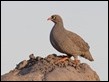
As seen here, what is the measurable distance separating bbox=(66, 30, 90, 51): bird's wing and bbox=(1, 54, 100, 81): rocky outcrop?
1740 mm

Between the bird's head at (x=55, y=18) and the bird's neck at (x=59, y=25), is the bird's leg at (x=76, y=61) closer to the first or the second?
the bird's neck at (x=59, y=25)

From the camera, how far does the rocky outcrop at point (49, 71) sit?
20.8 m

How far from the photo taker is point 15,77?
21203 millimetres

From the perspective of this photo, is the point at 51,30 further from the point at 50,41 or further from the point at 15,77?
the point at 15,77

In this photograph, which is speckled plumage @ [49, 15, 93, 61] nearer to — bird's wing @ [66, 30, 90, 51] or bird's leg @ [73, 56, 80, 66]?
bird's wing @ [66, 30, 90, 51]

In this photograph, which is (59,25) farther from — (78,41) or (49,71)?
(49,71)

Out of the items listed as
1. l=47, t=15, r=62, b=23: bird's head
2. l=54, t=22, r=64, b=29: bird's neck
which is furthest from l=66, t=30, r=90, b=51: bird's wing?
l=47, t=15, r=62, b=23: bird's head

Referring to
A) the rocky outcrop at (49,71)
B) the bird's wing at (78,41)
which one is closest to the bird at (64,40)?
the bird's wing at (78,41)

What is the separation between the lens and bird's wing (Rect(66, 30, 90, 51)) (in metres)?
24.4

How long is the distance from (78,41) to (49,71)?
152 inches

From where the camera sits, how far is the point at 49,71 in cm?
2119

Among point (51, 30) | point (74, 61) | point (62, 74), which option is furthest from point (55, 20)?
point (62, 74)

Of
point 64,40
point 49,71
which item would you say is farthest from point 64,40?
point 49,71

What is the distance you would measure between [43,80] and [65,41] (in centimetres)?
416
